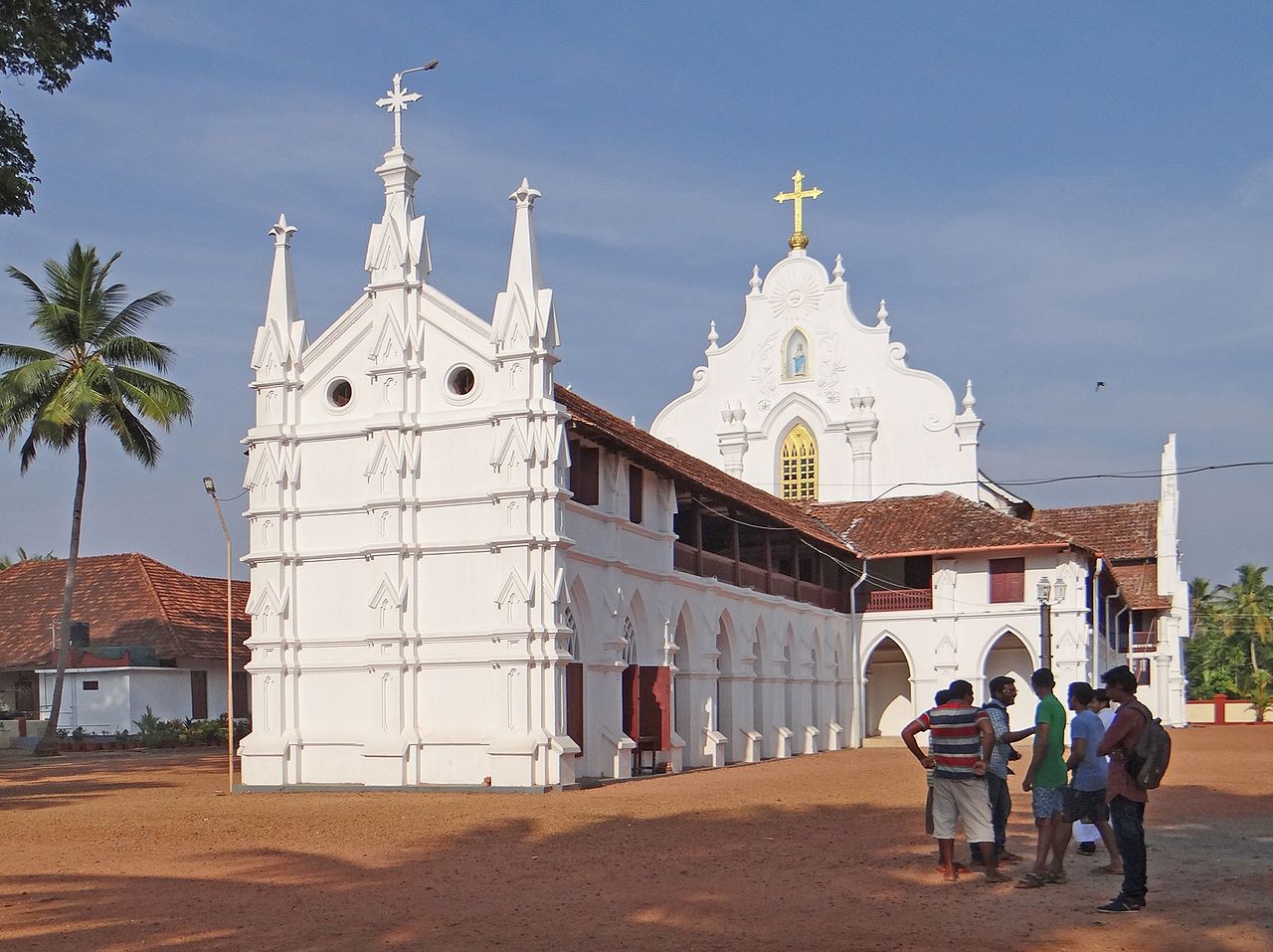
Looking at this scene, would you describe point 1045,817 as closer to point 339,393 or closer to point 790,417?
point 339,393

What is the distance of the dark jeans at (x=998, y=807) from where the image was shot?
426 inches

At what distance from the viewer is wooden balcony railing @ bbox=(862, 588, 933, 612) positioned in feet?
121

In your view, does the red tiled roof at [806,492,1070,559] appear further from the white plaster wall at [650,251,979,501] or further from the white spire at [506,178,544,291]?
the white spire at [506,178,544,291]

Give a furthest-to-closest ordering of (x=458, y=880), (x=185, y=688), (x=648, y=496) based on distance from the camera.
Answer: (x=185, y=688), (x=648, y=496), (x=458, y=880)

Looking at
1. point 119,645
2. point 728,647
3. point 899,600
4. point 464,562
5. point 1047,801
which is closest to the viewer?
point 1047,801

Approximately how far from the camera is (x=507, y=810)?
17266 millimetres

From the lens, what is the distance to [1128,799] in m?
8.95

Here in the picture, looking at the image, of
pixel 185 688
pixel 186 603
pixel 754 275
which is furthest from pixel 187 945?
pixel 754 275

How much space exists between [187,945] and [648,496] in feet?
56.4

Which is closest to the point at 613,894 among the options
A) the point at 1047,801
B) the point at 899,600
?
the point at 1047,801

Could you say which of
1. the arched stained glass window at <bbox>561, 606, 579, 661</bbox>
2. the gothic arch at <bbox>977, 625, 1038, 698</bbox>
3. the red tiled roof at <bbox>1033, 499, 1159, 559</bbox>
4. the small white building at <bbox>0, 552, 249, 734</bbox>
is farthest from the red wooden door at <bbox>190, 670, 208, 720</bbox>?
the red tiled roof at <bbox>1033, 499, 1159, 559</bbox>

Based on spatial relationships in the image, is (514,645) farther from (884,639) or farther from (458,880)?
(884,639)

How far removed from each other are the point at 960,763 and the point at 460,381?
13.2 m

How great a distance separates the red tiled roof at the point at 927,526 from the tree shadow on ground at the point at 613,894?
20055mm
